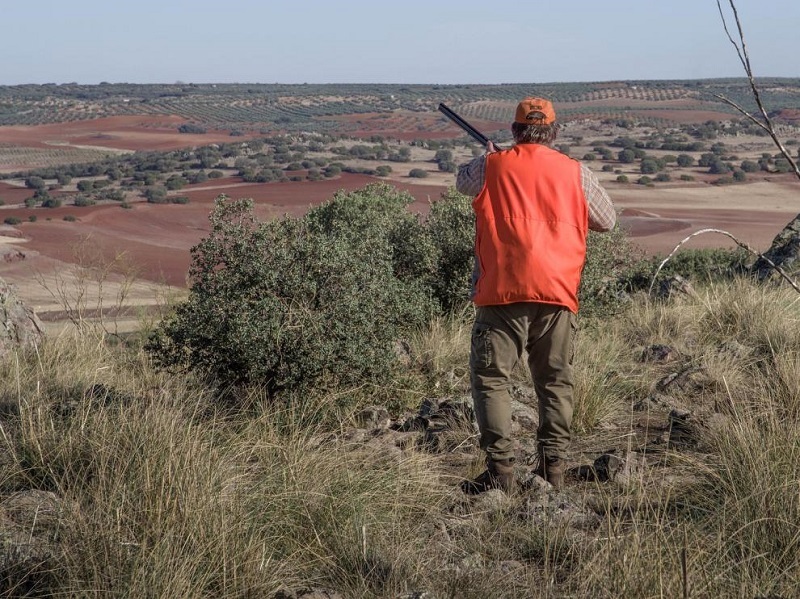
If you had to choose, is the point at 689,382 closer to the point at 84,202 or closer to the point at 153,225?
the point at 153,225

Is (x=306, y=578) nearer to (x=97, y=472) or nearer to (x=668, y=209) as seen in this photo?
(x=97, y=472)

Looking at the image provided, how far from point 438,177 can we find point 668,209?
38.3ft

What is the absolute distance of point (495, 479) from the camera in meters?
4.77

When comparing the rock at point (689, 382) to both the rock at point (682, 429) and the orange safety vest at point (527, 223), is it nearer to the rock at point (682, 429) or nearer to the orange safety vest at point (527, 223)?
the rock at point (682, 429)

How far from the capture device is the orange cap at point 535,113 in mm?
4746

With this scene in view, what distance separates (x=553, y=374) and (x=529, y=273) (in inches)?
23.5

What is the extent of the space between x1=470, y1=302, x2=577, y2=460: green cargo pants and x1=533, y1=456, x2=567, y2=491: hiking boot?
0.03m

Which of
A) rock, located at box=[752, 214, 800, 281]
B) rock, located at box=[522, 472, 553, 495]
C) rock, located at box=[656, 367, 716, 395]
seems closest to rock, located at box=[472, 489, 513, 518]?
rock, located at box=[522, 472, 553, 495]

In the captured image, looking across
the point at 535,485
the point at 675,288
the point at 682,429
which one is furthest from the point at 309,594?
the point at 675,288

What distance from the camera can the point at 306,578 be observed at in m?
3.65

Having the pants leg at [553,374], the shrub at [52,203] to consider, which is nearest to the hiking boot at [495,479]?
the pants leg at [553,374]

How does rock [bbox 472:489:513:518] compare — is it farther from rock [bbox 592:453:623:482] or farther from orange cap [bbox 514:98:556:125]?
orange cap [bbox 514:98:556:125]

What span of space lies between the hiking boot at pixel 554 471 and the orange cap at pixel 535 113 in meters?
1.53

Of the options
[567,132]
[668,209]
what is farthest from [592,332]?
[567,132]
